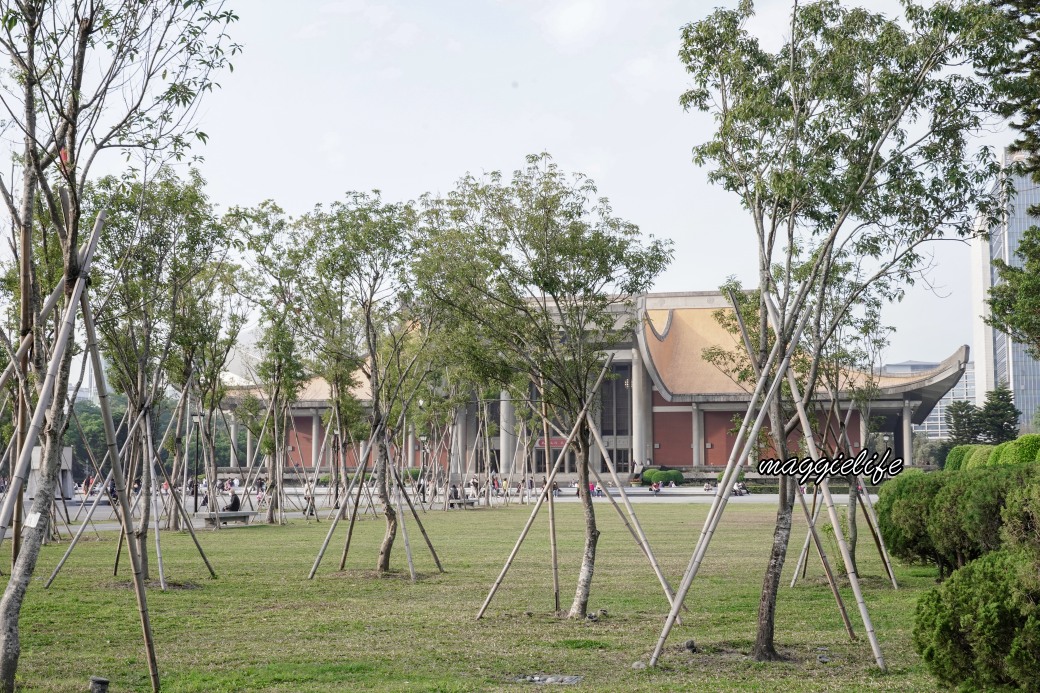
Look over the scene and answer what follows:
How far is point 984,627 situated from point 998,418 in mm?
66736

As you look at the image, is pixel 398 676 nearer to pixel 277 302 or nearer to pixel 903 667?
pixel 903 667

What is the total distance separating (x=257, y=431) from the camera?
131 ft

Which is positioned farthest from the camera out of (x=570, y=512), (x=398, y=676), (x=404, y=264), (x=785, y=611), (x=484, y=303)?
(x=570, y=512)

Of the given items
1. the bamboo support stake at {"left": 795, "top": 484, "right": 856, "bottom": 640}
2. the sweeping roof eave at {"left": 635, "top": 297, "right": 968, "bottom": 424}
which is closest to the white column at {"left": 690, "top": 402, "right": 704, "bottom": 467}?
the sweeping roof eave at {"left": 635, "top": 297, "right": 968, "bottom": 424}

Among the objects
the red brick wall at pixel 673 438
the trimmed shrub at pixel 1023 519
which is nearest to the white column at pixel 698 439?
the red brick wall at pixel 673 438

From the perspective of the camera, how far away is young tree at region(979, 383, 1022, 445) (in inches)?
2630

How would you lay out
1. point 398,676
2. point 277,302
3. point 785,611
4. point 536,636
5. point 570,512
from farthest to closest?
point 570,512
point 277,302
point 785,611
point 536,636
point 398,676

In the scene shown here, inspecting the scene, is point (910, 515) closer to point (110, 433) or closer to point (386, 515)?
point (386, 515)

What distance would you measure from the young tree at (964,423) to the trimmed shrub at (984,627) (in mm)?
65617

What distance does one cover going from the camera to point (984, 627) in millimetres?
7137

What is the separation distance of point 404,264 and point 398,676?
9706mm

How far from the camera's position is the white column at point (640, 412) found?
70.1 metres

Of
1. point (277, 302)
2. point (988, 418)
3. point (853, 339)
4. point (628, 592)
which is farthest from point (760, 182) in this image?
point (988, 418)

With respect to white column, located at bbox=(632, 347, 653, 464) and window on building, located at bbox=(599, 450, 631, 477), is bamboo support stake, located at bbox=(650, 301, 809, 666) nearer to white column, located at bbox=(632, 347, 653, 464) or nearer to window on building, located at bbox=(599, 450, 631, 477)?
white column, located at bbox=(632, 347, 653, 464)
